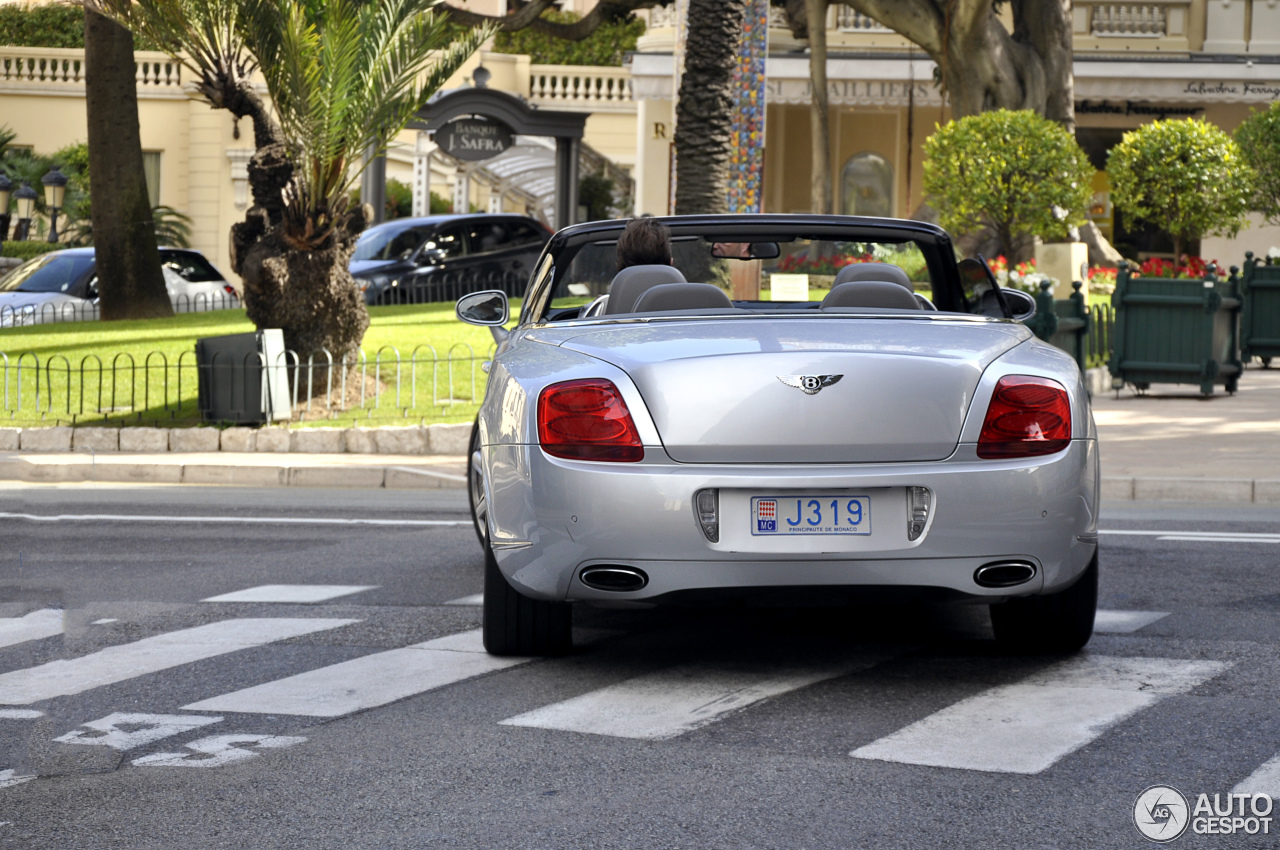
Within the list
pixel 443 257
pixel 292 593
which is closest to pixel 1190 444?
pixel 292 593

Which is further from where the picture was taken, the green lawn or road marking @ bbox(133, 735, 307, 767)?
the green lawn

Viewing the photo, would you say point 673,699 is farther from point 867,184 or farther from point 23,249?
point 867,184

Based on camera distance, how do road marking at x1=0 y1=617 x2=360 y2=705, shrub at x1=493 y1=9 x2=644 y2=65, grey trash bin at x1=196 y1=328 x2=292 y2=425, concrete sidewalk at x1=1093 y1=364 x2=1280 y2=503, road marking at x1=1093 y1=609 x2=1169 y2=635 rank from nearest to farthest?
road marking at x1=0 y1=617 x2=360 y2=705, road marking at x1=1093 y1=609 x2=1169 y2=635, concrete sidewalk at x1=1093 y1=364 x2=1280 y2=503, grey trash bin at x1=196 y1=328 x2=292 y2=425, shrub at x1=493 y1=9 x2=644 y2=65

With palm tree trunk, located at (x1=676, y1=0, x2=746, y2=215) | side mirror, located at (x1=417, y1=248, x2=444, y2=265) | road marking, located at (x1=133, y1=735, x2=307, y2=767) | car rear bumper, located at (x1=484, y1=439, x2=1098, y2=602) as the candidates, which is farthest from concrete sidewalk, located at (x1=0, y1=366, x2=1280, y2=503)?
side mirror, located at (x1=417, y1=248, x2=444, y2=265)

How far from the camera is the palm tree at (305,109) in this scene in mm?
13883

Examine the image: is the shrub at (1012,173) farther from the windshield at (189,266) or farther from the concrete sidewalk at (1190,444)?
the windshield at (189,266)

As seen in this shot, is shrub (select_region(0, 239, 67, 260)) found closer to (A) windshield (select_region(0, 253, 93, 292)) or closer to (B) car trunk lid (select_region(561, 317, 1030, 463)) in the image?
(A) windshield (select_region(0, 253, 93, 292))

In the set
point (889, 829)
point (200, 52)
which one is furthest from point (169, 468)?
point (889, 829)

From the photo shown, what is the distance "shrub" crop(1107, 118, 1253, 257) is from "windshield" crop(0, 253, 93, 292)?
14022mm

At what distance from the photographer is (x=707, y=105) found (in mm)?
16312

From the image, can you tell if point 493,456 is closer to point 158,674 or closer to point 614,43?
point 158,674

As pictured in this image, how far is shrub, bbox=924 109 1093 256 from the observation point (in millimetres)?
20906

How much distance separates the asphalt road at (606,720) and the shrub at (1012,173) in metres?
14.0

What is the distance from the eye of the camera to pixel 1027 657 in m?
5.52
